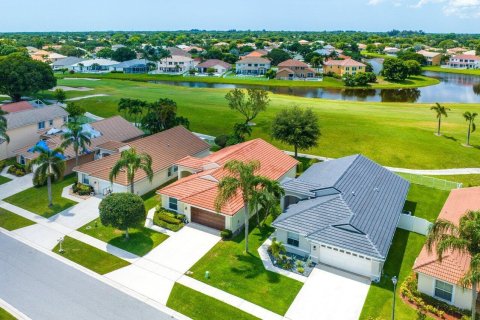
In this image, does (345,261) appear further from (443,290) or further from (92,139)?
(92,139)

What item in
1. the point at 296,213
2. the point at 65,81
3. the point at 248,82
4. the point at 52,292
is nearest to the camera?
the point at 52,292

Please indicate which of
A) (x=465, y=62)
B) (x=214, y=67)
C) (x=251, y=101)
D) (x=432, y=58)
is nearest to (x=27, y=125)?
(x=251, y=101)

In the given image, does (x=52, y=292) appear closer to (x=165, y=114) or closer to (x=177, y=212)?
(x=177, y=212)

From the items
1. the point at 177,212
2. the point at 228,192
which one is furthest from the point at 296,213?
the point at 177,212

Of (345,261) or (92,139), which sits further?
(92,139)

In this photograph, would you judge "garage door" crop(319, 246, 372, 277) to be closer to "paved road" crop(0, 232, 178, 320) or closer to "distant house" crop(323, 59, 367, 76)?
"paved road" crop(0, 232, 178, 320)

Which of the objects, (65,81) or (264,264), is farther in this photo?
(65,81)

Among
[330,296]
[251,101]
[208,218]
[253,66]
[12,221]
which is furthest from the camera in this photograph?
[253,66]
